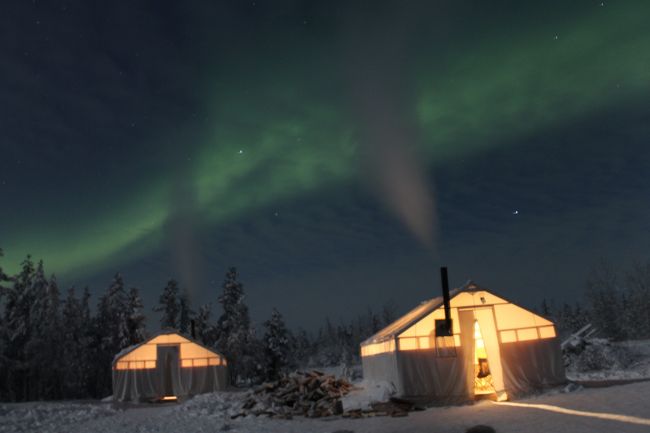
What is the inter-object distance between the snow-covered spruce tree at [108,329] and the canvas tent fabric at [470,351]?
31918 millimetres

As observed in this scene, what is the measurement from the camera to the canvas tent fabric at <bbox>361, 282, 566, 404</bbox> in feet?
63.7

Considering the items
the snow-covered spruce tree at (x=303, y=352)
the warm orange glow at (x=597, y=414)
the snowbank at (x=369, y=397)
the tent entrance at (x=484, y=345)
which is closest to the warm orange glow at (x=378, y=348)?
the snowbank at (x=369, y=397)

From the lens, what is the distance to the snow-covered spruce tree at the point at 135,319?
44.8 m

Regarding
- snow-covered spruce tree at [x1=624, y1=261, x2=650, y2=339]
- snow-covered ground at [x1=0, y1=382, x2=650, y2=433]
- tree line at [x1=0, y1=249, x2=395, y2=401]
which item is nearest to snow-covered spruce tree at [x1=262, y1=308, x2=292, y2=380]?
tree line at [x1=0, y1=249, x2=395, y2=401]

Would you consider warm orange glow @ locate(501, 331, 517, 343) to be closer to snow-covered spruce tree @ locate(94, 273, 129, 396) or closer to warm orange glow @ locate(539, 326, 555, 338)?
warm orange glow @ locate(539, 326, 555, 338)

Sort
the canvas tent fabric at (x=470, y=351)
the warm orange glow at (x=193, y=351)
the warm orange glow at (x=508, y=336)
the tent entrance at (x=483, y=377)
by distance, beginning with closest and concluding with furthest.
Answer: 1. the canvas tent fabric at (x=470, y=351)
2. the warm orange glow at (x=508, y=336)
3. the tent entrance at (x=483, y=377)
4. the warm orange glow at (x=193, y=351)

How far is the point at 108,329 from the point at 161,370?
18.0 meters

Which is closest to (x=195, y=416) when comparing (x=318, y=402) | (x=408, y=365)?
(x=318, y=402)

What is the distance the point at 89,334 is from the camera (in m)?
47.4

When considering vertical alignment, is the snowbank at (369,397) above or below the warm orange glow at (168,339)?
below

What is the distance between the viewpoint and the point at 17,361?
3881cm

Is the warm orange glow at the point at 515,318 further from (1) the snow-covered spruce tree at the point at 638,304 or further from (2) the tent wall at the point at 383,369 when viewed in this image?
(1) the snow-covered spruce tree at the point at 638,304

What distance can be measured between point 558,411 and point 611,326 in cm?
5850

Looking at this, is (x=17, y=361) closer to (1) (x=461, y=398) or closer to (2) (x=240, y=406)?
(2) (x=240, y=406)
